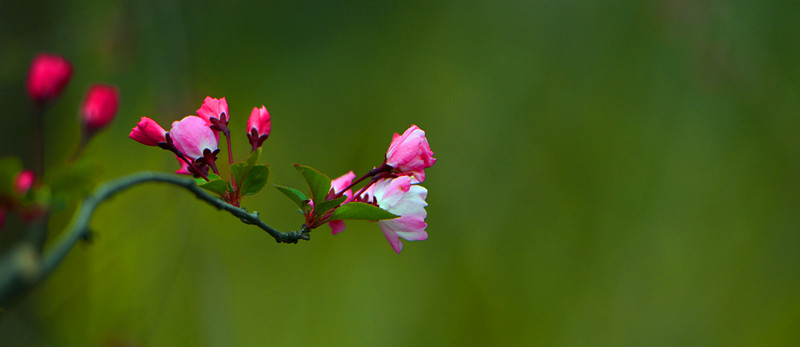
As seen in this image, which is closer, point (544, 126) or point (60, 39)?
point (60, 39)

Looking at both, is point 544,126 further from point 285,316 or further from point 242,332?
point 242,332

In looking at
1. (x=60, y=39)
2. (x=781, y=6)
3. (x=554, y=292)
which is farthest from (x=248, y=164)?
(x=781, y=6)

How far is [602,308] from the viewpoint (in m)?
A: 2.03

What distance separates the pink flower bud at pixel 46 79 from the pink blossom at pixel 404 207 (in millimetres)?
332

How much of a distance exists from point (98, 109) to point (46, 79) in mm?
52

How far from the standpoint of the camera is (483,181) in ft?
6.96

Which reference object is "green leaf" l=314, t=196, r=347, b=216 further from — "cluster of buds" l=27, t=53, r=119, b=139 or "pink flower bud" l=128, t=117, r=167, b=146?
"cluster of buds" l=27, t=53, r=119, b=139

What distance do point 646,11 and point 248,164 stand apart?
1.93 m

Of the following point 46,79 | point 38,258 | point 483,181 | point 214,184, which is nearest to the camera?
point 38,258

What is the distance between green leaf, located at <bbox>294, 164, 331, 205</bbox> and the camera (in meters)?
0.40

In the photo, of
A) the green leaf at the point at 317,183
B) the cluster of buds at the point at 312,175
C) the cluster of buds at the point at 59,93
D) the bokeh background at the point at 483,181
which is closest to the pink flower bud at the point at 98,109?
the cluster of buds at the point at 59,93

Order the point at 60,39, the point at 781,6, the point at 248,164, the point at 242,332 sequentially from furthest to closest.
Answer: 1. the point at 242,332
2. the point at 781,6
3. the point at 60,39
4. the point at 248,164

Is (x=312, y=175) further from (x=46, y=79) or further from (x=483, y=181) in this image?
(x=483, y=181)

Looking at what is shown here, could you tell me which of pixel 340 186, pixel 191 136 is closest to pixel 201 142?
pixel 191 136
